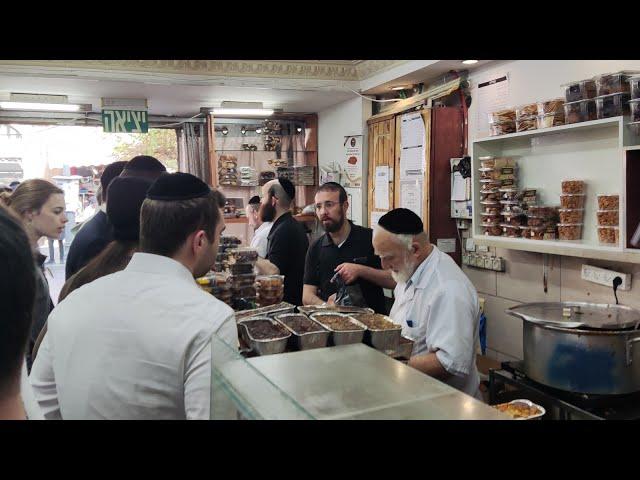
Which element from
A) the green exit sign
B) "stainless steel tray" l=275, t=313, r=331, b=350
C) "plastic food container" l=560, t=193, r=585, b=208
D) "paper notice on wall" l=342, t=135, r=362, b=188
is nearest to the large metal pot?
"plastic food container" l=560, t=193, r=585, b=208

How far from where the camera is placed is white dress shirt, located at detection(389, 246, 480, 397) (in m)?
2.13

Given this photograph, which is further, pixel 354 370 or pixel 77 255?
pixel 77 255

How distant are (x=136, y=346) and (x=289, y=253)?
8.09ft

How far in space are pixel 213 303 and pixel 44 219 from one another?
2.34 meters

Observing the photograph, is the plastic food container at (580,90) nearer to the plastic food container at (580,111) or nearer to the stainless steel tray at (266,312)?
the plastic food container at (580,111)

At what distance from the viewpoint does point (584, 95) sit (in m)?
2.89

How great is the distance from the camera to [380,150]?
5.38m

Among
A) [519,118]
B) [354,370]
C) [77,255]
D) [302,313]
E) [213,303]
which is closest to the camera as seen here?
[354,370]

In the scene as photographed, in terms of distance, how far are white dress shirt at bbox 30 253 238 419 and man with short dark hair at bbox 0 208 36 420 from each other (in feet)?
1.75

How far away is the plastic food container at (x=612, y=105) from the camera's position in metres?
2.68

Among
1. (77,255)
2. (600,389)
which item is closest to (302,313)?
(77,255)

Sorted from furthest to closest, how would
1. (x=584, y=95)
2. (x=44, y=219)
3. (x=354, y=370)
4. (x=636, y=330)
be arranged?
(x=44, y=219)
(x=584, y=95)
(x=636, y=330)
(x=354, y=370)
